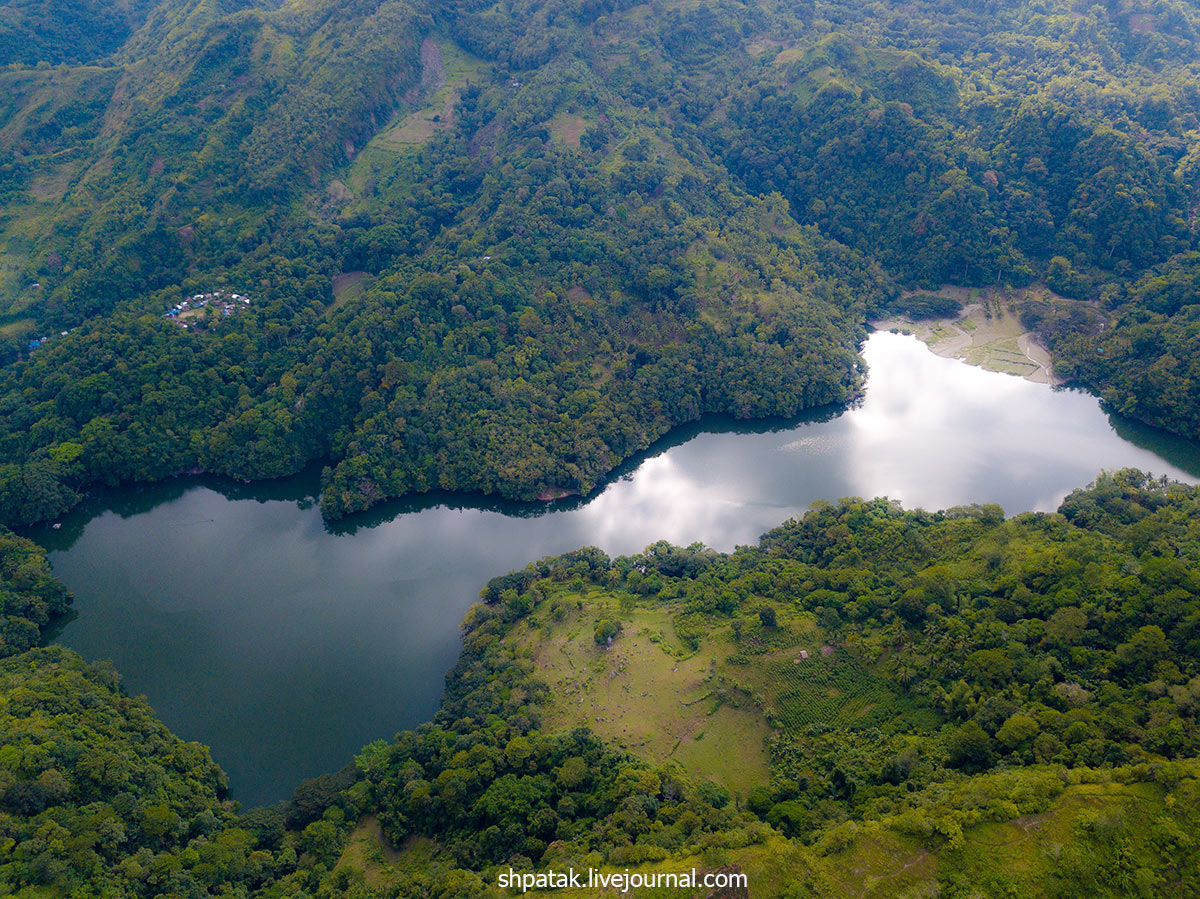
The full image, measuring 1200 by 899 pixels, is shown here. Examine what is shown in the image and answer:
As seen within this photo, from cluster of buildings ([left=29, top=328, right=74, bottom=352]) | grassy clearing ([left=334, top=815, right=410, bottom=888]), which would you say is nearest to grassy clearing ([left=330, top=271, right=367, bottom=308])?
cluster of buildings ([left=29, top=328, right=74, bottom=352])

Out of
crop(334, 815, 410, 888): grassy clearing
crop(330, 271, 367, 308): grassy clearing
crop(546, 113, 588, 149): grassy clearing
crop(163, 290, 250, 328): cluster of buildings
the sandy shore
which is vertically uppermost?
crop(546, 113, 588, 149): grassy clearing

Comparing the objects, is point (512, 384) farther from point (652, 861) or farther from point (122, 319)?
point (652, 861)

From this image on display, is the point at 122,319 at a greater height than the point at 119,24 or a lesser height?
lesser

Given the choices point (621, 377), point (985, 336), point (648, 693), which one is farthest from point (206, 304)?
point (985, 336)

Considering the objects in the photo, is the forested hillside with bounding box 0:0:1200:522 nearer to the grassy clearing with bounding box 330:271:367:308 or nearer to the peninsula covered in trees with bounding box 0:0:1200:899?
the grassy clearing with bounding box 330:271:367:308

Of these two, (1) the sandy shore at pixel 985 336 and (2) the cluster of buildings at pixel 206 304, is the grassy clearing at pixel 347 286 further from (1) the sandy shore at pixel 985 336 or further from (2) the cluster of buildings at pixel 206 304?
(1) the sandy shore at pixel 985 336

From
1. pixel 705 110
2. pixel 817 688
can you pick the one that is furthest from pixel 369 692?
pixel 705 110
